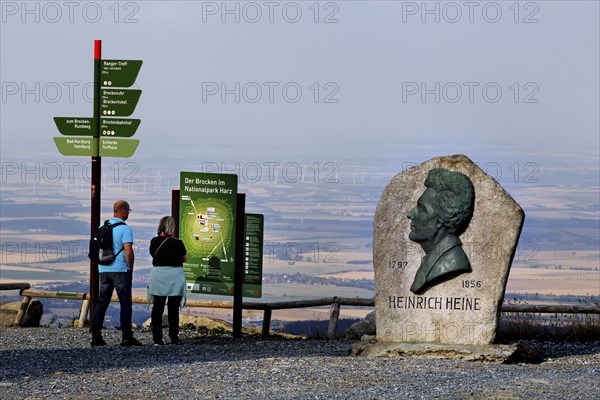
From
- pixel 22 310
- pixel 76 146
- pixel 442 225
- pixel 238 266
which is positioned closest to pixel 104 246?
pixel 76 146

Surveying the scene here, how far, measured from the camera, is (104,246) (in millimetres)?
14734

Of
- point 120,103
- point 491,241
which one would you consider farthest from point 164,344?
point 491,241

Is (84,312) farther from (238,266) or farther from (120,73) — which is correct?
(120,73)

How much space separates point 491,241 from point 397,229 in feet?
3.78

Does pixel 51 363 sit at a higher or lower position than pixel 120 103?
lower

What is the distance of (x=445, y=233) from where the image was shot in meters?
13.7

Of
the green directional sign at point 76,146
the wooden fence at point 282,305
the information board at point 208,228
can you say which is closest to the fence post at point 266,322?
the wooden fence at point 282,305

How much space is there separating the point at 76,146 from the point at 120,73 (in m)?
1.27

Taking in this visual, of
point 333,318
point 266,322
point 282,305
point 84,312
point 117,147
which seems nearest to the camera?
point 117,147

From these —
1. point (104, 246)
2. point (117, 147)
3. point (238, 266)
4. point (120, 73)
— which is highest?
point (120, 73)

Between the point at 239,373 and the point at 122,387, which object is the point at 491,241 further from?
the point at 122,387

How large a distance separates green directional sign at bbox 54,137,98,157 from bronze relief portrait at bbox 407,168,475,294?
5332 millimetres

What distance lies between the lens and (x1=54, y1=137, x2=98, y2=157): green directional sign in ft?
54.6

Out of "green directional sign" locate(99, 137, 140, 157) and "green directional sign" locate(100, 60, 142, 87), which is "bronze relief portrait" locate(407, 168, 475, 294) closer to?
"green directional sign" locate(99, 137, 140, 157)
